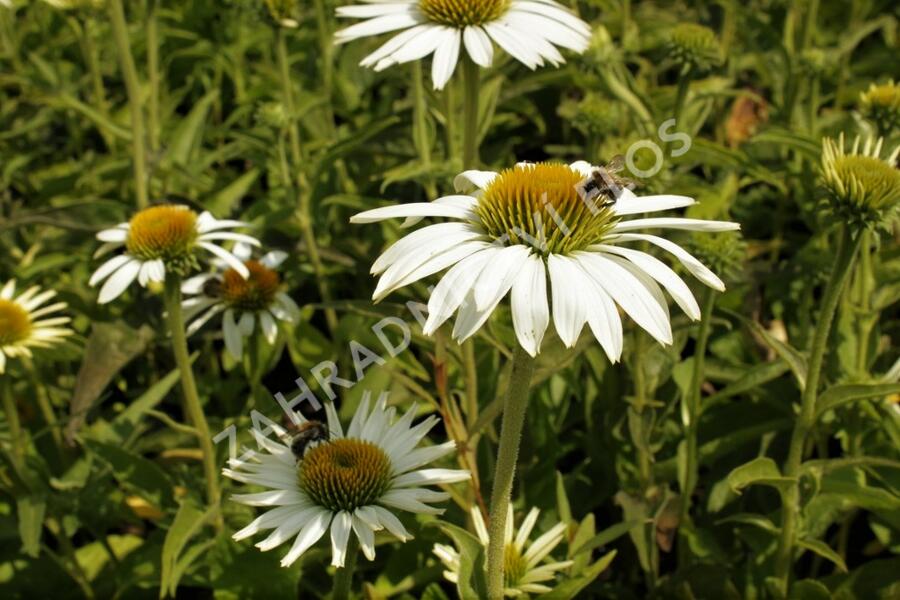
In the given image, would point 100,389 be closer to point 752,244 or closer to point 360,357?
point 360,357

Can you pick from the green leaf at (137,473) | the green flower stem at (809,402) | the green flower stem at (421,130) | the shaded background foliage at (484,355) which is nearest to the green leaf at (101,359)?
the shaded background foliage at (484,355)

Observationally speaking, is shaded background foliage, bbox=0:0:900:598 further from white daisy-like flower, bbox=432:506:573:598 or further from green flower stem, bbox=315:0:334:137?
white daisy-like flower, bbox=432:506:573:598

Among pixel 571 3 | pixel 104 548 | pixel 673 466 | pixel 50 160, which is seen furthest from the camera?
pixel 50 160

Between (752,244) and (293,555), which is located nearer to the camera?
(293,555)

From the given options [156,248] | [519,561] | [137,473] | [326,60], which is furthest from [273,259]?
[519,561]

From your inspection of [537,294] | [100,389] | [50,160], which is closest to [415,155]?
[100,389]
